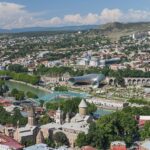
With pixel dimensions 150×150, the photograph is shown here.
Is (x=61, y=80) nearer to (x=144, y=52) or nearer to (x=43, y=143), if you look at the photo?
(x=144, y=52)

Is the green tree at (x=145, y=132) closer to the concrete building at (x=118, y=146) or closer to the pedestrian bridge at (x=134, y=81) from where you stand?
the concrete building at (x=118, y=146)

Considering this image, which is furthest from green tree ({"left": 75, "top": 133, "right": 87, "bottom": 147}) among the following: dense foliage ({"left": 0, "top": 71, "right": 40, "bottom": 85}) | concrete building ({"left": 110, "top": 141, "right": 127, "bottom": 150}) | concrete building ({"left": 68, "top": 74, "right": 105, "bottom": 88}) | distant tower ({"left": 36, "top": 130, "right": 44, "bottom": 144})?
dense foliage ({"left": 0, "top": 71, "right": 40, "bottom": 85})

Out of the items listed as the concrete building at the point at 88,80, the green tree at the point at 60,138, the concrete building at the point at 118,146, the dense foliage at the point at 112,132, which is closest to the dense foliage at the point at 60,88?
the concrete building at the point at 88,80

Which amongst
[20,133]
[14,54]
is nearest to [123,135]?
[20,133]

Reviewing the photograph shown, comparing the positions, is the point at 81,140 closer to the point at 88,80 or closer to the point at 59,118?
the point at 59,118

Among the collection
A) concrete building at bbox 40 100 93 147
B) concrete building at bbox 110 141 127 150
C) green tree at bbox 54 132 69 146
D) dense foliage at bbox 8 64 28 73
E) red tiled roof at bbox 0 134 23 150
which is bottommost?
dense foliage at bbox 8 64 28 73

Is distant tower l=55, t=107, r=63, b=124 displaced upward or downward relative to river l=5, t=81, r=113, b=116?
upward

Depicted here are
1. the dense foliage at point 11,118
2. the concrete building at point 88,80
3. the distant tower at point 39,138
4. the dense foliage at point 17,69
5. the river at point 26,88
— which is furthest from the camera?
the dense foliage at point 17,69

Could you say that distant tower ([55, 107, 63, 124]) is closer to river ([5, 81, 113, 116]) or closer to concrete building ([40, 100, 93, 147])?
concrete building ([40, 100, 93, 147])
